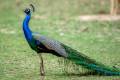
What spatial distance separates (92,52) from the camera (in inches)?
487

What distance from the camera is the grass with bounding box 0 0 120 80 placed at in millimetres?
10086

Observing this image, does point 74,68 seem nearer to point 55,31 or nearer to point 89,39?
point 89,39

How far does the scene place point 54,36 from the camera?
14.9 meters

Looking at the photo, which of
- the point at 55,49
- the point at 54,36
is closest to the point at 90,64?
the point at 55,49

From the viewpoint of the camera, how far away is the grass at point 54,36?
10086 millimetres

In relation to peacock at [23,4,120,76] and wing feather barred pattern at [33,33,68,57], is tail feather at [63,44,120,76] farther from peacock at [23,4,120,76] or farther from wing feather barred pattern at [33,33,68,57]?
wing feather barred pattern at [33,33,68,57]

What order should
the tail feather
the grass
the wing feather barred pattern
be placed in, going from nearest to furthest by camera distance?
the tail feather < the wing feather barred pattern < the grass

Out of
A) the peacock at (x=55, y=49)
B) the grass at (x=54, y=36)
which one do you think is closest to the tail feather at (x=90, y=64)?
the peacock at (x=55, y=49)

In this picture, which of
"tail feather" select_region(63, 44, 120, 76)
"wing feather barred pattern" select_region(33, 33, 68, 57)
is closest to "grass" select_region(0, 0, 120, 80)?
"tail feather" select_region(63, 44, 120, 76)

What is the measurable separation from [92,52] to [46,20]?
19.1 ft

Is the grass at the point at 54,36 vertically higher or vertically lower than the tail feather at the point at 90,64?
higher

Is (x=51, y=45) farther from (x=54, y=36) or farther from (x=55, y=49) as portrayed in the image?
(x=54, y=36)

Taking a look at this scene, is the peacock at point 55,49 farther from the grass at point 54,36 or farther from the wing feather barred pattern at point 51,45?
the grass at point 54,36

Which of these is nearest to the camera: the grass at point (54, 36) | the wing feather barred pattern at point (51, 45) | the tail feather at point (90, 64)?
the tail feather at point (90, 64)
